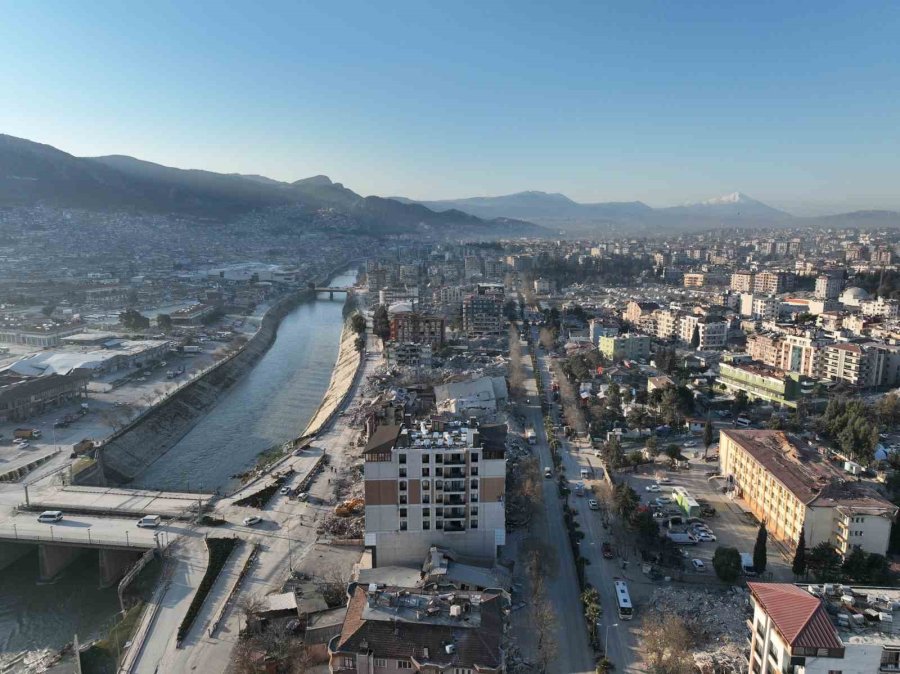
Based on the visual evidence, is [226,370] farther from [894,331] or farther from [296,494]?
[894,331]

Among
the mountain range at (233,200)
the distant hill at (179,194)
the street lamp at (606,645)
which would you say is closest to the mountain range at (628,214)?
the mountain range at (233,200)

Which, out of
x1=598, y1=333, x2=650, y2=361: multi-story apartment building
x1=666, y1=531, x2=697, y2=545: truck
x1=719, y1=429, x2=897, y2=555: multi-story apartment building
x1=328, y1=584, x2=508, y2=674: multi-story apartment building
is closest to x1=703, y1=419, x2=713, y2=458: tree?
x1=719, y1=429, x2=897, y2=555: multi-story apartment building

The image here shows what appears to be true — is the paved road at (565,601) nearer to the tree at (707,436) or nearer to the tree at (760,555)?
the tree at (760,555)

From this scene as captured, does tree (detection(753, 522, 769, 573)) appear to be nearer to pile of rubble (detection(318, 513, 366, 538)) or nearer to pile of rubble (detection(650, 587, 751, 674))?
pile of rubble (detection(650, 587, 751, 674))

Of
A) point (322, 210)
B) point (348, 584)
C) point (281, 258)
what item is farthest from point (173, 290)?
point (322, 210)

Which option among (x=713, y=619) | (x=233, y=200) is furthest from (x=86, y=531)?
(x=233, y=200)

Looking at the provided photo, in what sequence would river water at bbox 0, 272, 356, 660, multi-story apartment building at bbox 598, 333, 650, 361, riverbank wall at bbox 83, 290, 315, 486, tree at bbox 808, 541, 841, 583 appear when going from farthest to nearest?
multi-story apartment building at bbox 598, 333, 650, 361
riverbank wall at bbox 83, 290, 315, 486
river water at bbox 0, 272, 356, 660
tree at bbox 808, 541, 841, 583
